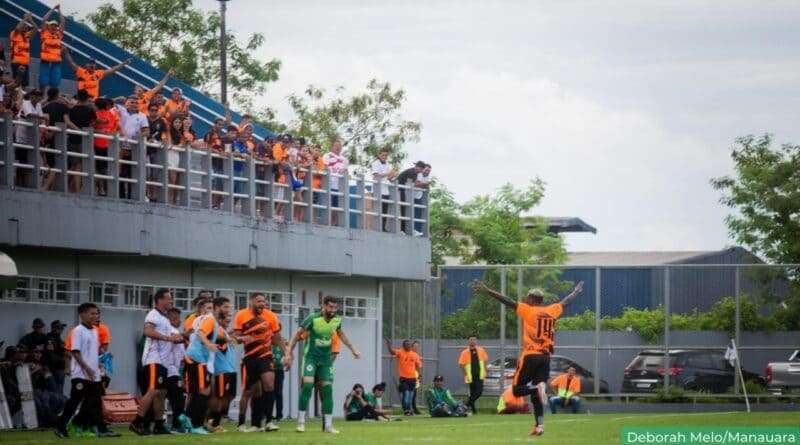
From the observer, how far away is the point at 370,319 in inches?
1860

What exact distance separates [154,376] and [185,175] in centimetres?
1052

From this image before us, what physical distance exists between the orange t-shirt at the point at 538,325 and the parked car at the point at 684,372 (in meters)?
21.0

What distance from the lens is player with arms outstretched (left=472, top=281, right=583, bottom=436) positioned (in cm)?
2769

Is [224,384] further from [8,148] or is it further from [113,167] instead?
[113,167]

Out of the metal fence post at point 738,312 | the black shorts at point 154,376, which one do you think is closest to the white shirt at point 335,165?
the metal fence post at point 738,312

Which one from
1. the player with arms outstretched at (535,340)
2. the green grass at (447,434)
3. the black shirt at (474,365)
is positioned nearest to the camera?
the green grass at (447,434)

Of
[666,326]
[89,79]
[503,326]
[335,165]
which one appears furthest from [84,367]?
[666,326]

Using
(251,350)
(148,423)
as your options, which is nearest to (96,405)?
(148,423)

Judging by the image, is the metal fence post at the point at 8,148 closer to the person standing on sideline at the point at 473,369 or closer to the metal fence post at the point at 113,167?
the metal fence post at the point at 113,167

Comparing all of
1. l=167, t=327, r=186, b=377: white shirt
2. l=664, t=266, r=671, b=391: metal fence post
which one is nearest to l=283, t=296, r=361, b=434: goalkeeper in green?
l=167, t=327, r=186, b=377: white shirt

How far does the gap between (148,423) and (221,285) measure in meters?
13.5

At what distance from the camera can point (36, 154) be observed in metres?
33.3

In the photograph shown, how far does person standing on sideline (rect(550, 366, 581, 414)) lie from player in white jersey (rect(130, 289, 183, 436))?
19.0 m

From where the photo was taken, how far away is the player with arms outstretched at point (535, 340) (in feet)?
90.8
